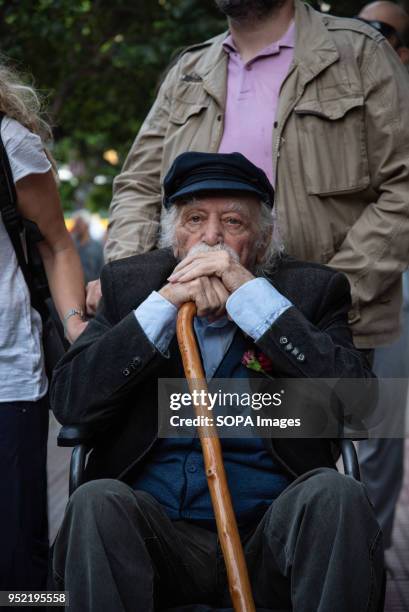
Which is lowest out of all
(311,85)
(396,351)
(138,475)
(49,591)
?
(396,351)

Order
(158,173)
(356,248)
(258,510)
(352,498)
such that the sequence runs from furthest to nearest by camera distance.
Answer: (158,173) < (356,248) < (258,510) < (352,498)

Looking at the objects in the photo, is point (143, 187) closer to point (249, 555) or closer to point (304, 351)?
point (304, 351)

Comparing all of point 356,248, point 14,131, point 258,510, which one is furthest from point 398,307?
point 14,131

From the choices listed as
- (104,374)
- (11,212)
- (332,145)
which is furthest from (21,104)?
(332,145)

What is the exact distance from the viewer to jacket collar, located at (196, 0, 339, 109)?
3980 millimetres

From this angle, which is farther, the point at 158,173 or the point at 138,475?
the point at 158,173

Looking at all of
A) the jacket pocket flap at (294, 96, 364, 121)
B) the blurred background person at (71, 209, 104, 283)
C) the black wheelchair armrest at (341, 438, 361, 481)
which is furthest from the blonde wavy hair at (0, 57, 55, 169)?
the blurred background person at (71, 209, 104, 283)

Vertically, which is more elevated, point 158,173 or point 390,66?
point 390,66

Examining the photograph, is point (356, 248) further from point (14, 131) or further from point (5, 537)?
point (5, 537)

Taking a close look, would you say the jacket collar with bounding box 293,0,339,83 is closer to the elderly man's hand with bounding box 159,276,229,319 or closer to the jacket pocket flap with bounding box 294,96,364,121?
the jacket pocket flap with bounding box 294,96,364,121

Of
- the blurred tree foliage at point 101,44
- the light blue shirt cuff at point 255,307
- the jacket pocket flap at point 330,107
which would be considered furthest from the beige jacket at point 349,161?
the blurred tree foliage at point 101,44

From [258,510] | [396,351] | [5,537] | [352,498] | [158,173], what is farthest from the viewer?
[396,351]

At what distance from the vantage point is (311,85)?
3.98m

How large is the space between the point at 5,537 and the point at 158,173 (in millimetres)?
1611
